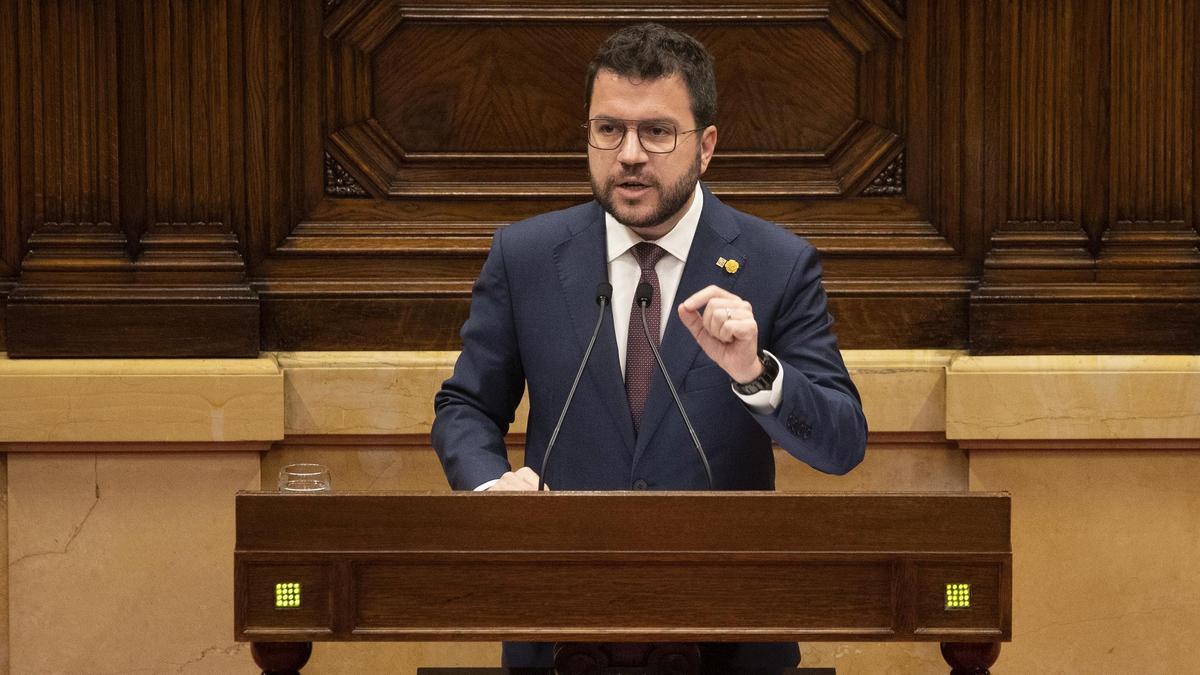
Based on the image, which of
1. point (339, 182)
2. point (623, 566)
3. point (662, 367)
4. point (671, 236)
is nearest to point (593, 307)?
point (671, 236)

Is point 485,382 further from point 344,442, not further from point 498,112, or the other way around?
point 498,112

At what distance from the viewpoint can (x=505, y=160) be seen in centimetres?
411

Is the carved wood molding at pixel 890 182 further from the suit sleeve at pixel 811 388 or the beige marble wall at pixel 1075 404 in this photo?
the suit sleeve at pixel 811 388

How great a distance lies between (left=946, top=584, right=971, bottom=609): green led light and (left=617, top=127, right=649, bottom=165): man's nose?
96 cm

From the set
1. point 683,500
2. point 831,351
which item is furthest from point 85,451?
point 683,500

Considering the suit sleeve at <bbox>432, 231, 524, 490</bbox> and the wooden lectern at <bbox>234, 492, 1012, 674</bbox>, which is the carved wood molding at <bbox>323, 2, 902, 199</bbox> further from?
the wooden lectern at <bbox>234, 492, 1012, 674</bbox>

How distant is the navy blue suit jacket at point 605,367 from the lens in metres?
2.56

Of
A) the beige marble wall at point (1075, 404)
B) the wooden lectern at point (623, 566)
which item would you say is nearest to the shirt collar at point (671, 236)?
the wooden lectern at point (623, 566)

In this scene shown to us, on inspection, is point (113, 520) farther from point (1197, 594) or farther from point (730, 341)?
point (1197, 594)

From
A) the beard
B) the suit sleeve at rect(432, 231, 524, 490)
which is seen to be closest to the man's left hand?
the beard

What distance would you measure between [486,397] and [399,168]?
5.20 feet

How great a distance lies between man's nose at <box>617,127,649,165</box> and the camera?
8.32ft

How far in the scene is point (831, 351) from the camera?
8.59ft

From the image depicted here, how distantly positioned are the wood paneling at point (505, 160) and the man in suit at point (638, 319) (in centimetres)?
134
